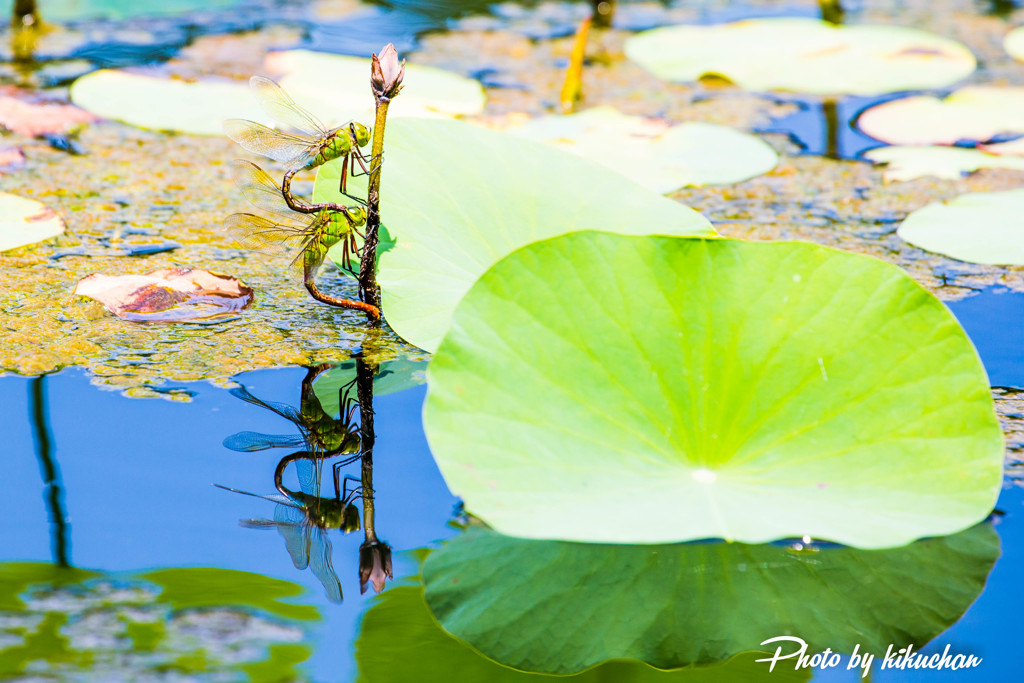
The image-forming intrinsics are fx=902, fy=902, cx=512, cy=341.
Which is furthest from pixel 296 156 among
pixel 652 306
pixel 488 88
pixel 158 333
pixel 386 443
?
pixel 488 88

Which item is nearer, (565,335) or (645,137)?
(565,335)

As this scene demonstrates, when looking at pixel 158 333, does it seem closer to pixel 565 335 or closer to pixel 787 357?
pixel 565 335

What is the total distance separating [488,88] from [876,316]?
5.03ft

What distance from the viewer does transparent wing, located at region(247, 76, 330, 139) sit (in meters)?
1.25

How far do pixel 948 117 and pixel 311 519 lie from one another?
72.0 inches

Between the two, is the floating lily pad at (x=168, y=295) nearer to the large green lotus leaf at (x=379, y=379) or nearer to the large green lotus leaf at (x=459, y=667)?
the large green lotus leaf at (x=379, y=379)

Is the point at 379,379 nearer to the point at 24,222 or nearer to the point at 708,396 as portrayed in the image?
the point at 708,396

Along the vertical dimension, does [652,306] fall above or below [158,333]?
above

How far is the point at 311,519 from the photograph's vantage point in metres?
0.96

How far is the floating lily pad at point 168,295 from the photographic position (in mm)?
1330

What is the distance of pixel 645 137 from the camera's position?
6.38 ft

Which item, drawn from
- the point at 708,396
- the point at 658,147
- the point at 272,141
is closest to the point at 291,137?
the point at 272,141

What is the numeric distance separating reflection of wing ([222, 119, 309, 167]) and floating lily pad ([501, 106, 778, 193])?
730mm

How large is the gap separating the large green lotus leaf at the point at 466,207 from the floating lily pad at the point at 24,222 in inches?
21.1
